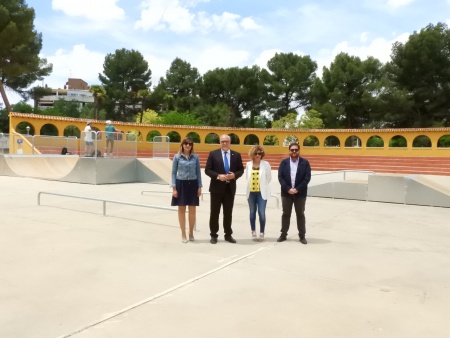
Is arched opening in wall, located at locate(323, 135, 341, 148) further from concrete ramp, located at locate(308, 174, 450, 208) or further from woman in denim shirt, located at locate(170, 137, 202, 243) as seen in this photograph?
woman in denim shirt, located at locate(170, 137, 202, 243)

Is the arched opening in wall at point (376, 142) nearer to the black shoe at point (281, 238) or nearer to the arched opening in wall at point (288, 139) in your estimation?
the arched opening in wall at point (288, 139)

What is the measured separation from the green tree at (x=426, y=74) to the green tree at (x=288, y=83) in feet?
38.0

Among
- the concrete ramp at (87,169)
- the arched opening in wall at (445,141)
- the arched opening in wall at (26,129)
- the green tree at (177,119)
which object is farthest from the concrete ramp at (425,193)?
the green tree at (177,119)

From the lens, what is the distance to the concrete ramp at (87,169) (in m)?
15.2

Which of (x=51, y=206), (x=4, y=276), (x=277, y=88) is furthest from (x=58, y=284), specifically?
(x=277, y=88)

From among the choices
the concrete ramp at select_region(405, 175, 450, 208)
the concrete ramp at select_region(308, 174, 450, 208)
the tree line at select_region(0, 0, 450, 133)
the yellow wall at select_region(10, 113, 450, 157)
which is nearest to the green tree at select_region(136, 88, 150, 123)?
the tree line at select_region(0, 0, 450, 133)

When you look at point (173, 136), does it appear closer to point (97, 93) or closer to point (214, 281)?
point (97, 93)

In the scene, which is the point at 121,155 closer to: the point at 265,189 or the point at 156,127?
the point at 265,189

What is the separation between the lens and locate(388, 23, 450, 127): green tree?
41906 mm

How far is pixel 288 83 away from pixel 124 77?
915 inches

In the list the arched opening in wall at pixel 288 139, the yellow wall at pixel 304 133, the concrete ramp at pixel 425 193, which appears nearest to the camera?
the concrete ramp at pixel 425 193

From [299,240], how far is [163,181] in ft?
33.5

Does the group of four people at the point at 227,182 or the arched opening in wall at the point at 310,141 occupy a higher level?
the arched opening in wall at the point at 310,141

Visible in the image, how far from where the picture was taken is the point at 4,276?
4.25m
